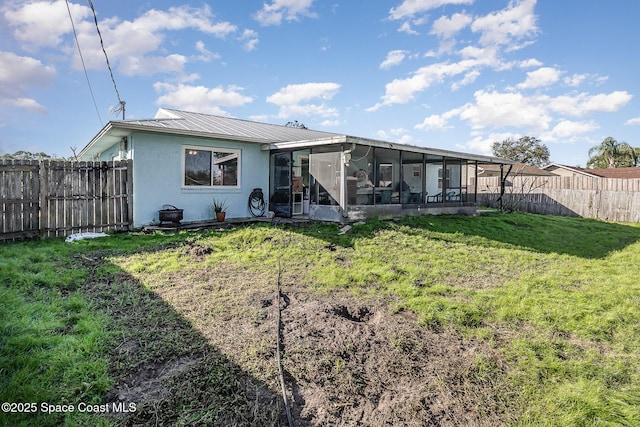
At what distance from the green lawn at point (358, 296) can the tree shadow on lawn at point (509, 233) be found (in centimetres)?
11

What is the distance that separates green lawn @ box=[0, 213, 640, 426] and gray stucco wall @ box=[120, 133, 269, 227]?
50.9 inches

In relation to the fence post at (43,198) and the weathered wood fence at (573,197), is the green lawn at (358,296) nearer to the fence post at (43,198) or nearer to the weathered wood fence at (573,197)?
the fence post at (43,198)

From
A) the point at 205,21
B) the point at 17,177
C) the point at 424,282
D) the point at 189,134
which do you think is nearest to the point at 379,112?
the point at 205,21

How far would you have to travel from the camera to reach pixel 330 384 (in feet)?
8.56

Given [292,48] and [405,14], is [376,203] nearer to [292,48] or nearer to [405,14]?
[405,14]

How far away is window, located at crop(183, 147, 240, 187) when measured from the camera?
9492 mm

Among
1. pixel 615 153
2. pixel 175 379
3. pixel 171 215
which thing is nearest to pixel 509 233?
pixel 171 215

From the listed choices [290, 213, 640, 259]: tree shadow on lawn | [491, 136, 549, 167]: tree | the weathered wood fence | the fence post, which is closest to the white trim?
[290, 213, 640, 259]: tree shadow on lawn

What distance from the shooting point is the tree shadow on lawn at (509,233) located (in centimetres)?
830

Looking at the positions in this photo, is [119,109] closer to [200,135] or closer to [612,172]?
[200,135]

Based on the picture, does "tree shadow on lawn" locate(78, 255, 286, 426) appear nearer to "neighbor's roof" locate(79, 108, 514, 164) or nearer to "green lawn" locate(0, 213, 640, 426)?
"green lawn" locate(0, 213, 640, 426)

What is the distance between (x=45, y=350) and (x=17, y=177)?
6211mm

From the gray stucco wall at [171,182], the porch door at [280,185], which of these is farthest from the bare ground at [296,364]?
the porch door at [280,185]

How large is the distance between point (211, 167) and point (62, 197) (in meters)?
3.63
